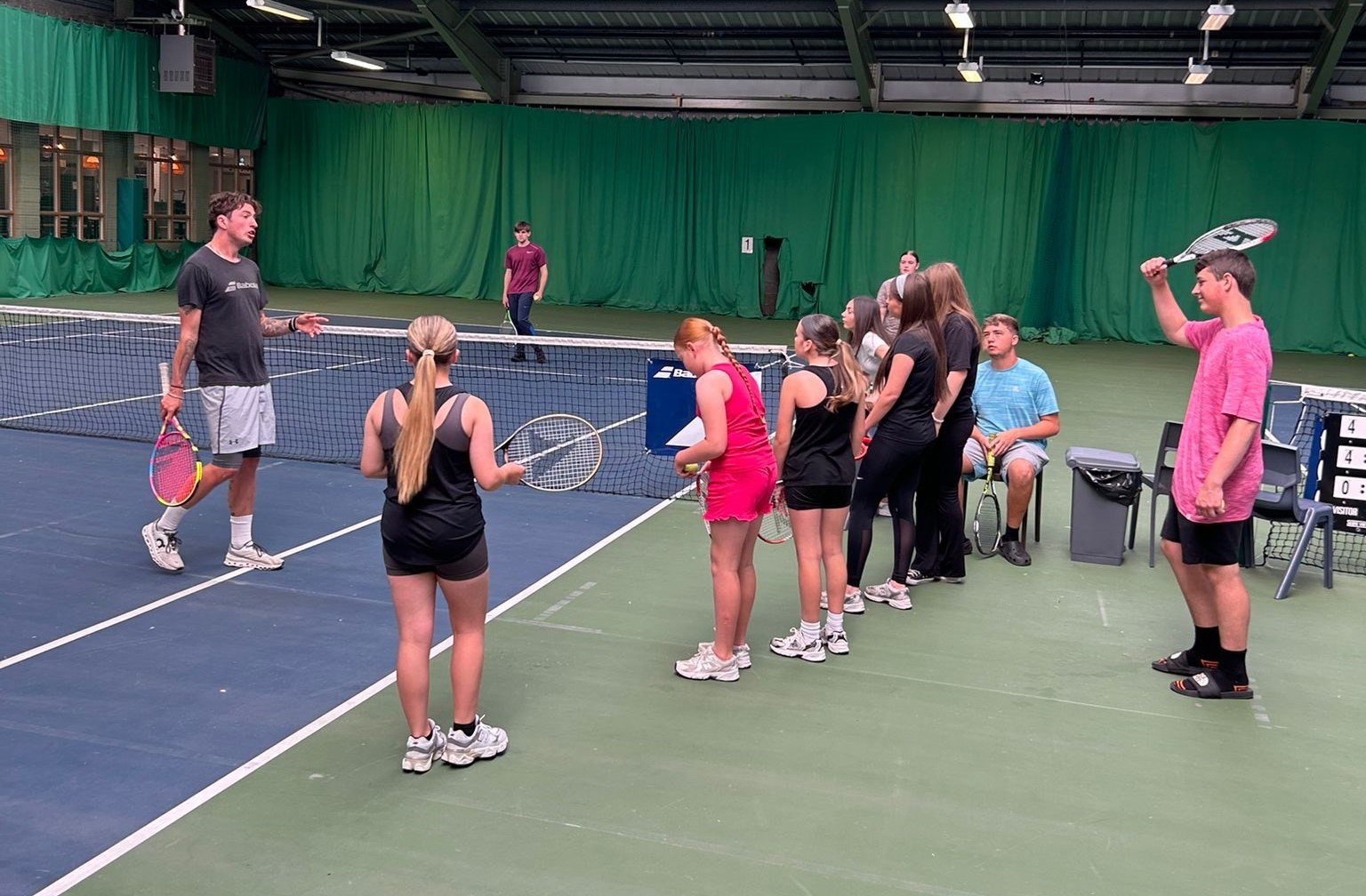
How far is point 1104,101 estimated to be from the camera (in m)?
22.8

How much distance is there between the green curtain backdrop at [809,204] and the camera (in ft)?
72.0

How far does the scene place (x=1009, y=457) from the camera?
755 cm

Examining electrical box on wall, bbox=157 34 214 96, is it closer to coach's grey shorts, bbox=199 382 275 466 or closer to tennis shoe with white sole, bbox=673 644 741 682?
coach's grey shorts, bbox=199 382 275 466

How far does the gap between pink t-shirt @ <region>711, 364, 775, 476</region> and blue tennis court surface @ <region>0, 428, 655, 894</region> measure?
4.96 ft

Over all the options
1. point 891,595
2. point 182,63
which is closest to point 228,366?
point 891,595

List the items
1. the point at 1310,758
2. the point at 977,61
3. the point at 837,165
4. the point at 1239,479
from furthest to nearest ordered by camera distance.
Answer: the point at 837,165
the point at 977,61
the point at 1239,479
the point at 1310,758

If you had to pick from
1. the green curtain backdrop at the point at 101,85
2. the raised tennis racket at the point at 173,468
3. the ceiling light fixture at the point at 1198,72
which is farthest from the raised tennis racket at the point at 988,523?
the green curtain backdrop at the point at 101,85

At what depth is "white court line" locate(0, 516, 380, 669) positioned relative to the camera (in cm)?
538

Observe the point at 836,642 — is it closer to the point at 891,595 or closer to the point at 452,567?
the point at 891,595

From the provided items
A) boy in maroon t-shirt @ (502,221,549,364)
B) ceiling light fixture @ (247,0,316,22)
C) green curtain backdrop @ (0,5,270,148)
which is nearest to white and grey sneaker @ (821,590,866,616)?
boy in maroon t-shirt @ (502,221,549,364)

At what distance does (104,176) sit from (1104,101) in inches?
713

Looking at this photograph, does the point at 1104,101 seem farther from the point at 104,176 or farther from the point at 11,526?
the point at 11,526

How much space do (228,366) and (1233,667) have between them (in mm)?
5004

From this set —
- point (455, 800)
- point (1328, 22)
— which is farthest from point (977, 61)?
point (455, 800)
